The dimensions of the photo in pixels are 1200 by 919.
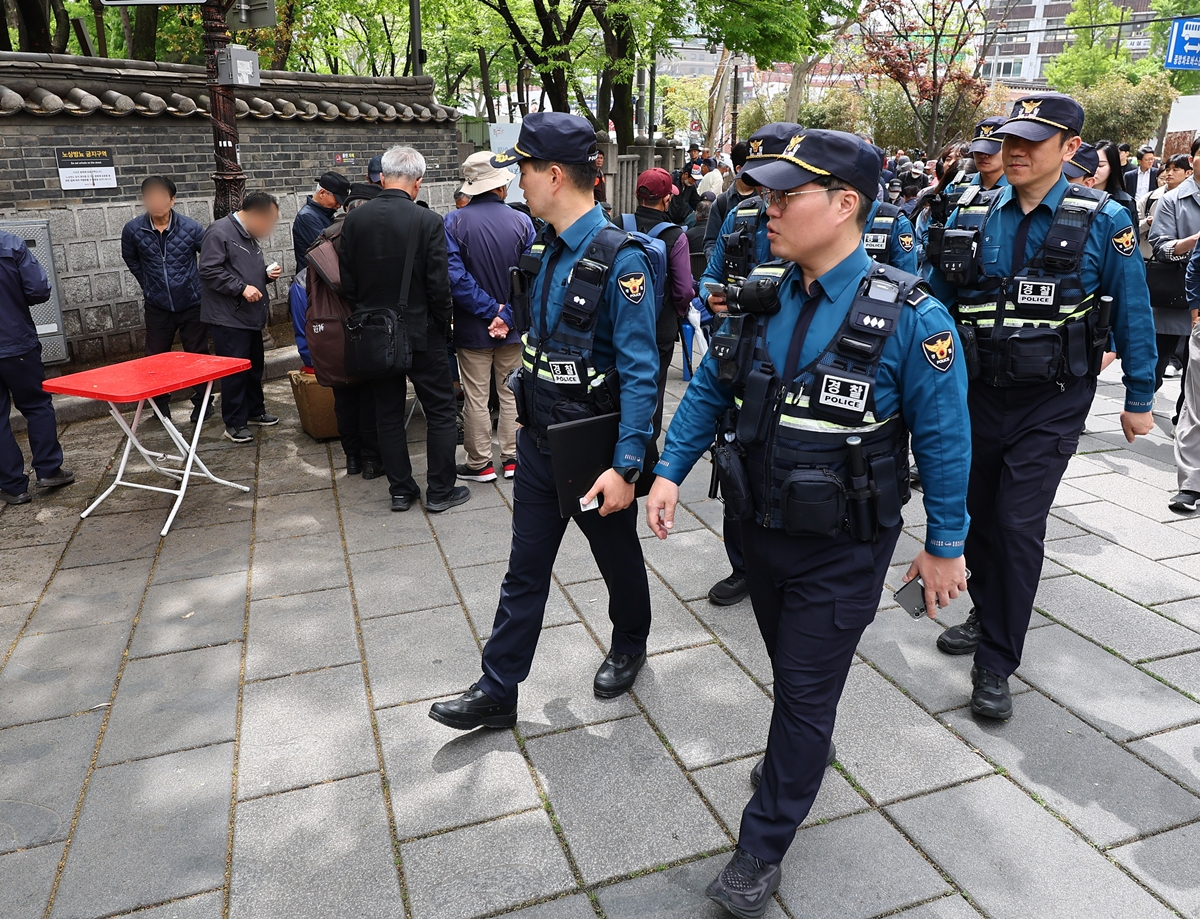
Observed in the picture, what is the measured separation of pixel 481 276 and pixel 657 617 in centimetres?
253

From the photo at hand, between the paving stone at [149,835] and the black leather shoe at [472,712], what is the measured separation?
72 centimetres

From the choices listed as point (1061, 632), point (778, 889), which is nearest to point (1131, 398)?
point (1061, 632)

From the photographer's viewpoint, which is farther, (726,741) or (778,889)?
(726,741)

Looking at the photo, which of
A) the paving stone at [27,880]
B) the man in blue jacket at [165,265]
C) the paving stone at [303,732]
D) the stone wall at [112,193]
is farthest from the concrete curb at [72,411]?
the paving stone at [27,880]

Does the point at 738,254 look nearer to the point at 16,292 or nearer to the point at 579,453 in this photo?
the point at 579,453

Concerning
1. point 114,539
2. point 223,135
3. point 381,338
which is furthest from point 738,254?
point 223,135

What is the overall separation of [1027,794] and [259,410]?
603 cm

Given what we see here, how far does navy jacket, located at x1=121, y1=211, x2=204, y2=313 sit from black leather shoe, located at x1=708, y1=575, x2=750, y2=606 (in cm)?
472

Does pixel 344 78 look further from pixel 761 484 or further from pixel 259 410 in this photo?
→ pixel 761 484

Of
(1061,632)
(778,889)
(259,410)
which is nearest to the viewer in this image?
(778,889)

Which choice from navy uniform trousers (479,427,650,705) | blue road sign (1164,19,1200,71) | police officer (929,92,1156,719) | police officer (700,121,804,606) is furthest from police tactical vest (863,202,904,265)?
blue road sign (1164,19,1200,71)

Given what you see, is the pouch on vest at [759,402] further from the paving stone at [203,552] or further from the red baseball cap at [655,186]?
the red baseball cap at [655,186]

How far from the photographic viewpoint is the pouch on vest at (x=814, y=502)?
7.29 ft

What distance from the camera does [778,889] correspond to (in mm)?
2525
